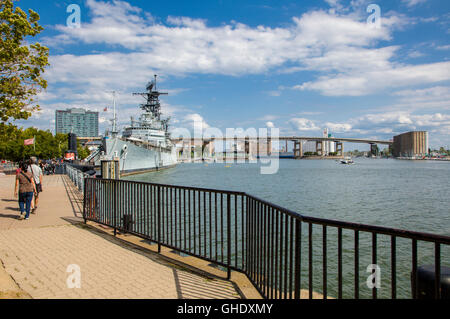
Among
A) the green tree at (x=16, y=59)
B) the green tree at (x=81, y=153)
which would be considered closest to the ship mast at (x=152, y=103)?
the green tree at (x=81, y=153)

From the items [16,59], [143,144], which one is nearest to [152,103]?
[143,144]

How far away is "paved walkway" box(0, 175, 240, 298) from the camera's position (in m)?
4.68

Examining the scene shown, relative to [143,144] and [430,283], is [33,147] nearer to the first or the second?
[143,144]

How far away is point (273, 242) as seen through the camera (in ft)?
15.5

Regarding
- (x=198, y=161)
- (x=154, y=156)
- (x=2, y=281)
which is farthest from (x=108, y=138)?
(x=198, y=161)

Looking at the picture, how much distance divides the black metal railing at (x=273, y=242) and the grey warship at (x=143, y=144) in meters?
30.9

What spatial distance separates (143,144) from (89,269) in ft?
196

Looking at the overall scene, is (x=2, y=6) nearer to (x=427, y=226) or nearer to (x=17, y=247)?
(x=17, y=247)

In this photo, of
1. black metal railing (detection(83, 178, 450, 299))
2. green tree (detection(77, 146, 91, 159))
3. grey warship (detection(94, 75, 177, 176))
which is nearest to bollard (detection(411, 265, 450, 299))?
black metal railing (detection(83, 178, 450, 299))

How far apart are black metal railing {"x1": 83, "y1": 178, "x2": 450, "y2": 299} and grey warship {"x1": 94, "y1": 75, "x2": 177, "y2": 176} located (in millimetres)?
30858

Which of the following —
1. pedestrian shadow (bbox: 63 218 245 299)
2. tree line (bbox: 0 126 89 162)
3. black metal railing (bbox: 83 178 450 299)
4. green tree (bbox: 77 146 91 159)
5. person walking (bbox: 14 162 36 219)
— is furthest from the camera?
green tree (bbox: 77 146 91 159)

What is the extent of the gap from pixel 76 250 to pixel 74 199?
9.53 meters

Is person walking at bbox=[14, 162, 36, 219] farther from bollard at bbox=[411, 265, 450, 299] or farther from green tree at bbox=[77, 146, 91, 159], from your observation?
green tree at bbox=[77, 146, 91, 159]

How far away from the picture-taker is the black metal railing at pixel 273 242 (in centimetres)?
309
